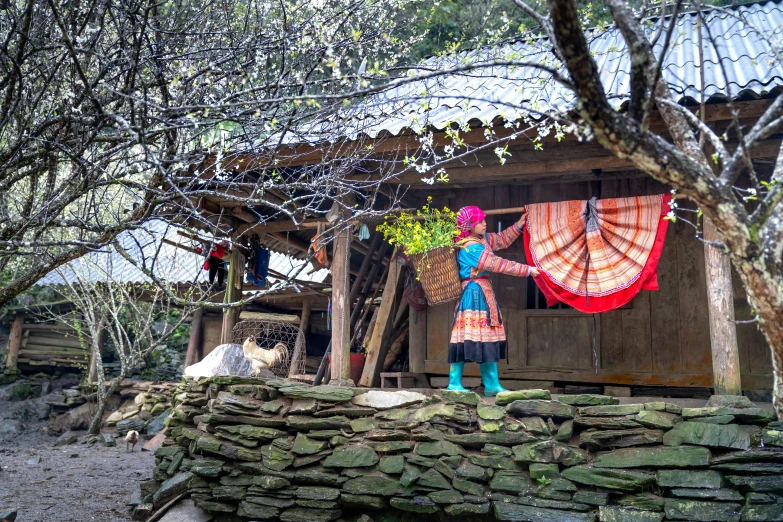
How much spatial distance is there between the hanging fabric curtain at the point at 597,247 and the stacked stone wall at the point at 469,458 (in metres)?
1.14

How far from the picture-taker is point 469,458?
5566 millimetres

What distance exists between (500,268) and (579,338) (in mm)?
1479

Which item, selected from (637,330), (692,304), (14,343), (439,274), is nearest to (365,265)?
(439,274)

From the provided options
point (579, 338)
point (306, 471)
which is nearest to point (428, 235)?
point (579, 338)

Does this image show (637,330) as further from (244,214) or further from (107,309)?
(107,309)

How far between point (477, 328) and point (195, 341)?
10.5 metres

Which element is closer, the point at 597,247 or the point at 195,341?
the point at 597,247

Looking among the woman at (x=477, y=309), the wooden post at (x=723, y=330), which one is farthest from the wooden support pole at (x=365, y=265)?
the wooden post at (x=723, y=330)

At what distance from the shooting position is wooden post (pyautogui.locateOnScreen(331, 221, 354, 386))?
6461 millimetres

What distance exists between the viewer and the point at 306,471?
5910 millimetres

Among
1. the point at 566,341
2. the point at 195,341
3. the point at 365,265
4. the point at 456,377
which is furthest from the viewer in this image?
the point at 195,341

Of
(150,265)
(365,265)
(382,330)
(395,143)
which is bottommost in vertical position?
(382,330)

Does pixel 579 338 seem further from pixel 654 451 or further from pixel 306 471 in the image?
pixel 306 471

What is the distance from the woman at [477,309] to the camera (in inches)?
239
